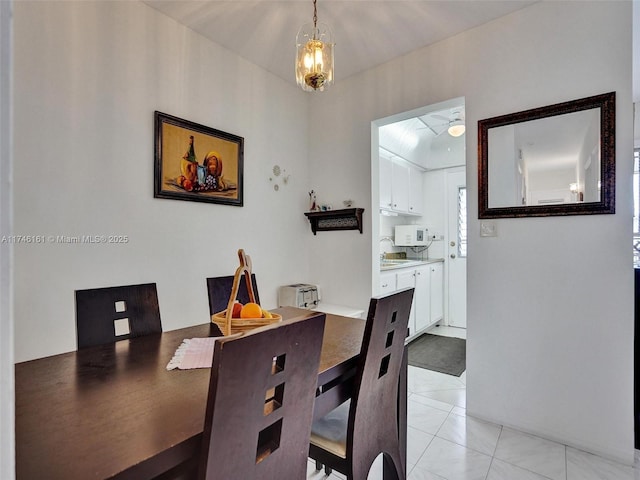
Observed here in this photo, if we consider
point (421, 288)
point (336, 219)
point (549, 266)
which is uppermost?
point (336, 219)

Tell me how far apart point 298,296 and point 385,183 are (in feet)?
5.52

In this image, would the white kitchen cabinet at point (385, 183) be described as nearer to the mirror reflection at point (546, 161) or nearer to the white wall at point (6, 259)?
the mirror reflection at point (546, 161)

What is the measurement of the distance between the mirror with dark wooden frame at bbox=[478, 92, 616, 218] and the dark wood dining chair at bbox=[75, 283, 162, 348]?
208cm

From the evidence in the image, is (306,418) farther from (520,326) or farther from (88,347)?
(520,326)

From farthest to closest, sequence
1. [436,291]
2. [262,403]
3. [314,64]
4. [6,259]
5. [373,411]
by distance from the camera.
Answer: [436,291]
[314,64]
[373,411]
[262,403]
[6,259]

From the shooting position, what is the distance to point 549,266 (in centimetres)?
199

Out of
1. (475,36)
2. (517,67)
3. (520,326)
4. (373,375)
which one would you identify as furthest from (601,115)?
(373,375)

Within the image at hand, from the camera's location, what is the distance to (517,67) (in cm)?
210

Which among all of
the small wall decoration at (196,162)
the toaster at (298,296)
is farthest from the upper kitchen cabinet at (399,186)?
the small wall decoration at (196,162)

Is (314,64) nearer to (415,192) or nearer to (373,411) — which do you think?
(373,411)

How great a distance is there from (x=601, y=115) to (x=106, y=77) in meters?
2.87

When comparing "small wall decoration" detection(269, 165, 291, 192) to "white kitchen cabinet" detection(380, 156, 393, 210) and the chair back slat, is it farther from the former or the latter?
the chair back slat

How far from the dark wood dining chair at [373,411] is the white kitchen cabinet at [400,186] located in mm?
2716

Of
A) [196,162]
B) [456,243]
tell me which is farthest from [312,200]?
[456,243]
